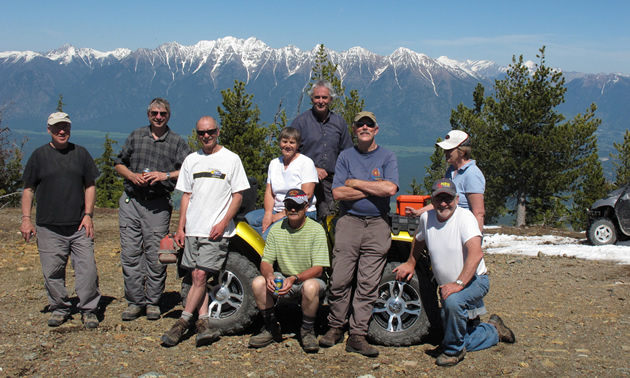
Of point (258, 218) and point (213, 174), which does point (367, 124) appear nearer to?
point (213, 174)

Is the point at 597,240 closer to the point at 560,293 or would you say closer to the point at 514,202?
the point at 560,293

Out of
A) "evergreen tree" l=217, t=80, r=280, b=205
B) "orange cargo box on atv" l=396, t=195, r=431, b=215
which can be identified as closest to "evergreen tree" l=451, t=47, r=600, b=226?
"evergreen tree" l=217, t=80, r=280, b=205

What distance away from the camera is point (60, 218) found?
5.68 m

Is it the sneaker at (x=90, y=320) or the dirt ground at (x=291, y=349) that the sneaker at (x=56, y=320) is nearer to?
the dirt ground at (x=291, y=349)

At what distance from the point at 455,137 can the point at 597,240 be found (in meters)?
9.57

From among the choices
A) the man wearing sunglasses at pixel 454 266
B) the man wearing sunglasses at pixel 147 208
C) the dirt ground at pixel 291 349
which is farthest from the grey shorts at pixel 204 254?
the man wearing sunglasses at pixel 454 266

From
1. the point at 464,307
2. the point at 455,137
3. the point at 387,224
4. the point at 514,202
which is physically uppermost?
the point at 455,137

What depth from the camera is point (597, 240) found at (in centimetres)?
1297

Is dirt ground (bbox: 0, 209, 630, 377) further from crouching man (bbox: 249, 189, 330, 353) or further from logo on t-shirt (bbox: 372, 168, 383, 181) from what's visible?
logo on t-shirt (bbox: 372, 168, 383, 181)

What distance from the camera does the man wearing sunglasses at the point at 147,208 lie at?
5.95 m

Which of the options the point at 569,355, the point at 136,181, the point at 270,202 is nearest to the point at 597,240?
the point at 569,355

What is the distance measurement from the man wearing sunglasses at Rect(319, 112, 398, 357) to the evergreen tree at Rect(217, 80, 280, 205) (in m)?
29.6

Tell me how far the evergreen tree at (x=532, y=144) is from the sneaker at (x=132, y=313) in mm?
30939

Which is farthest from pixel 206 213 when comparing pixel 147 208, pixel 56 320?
pixel 56 320
